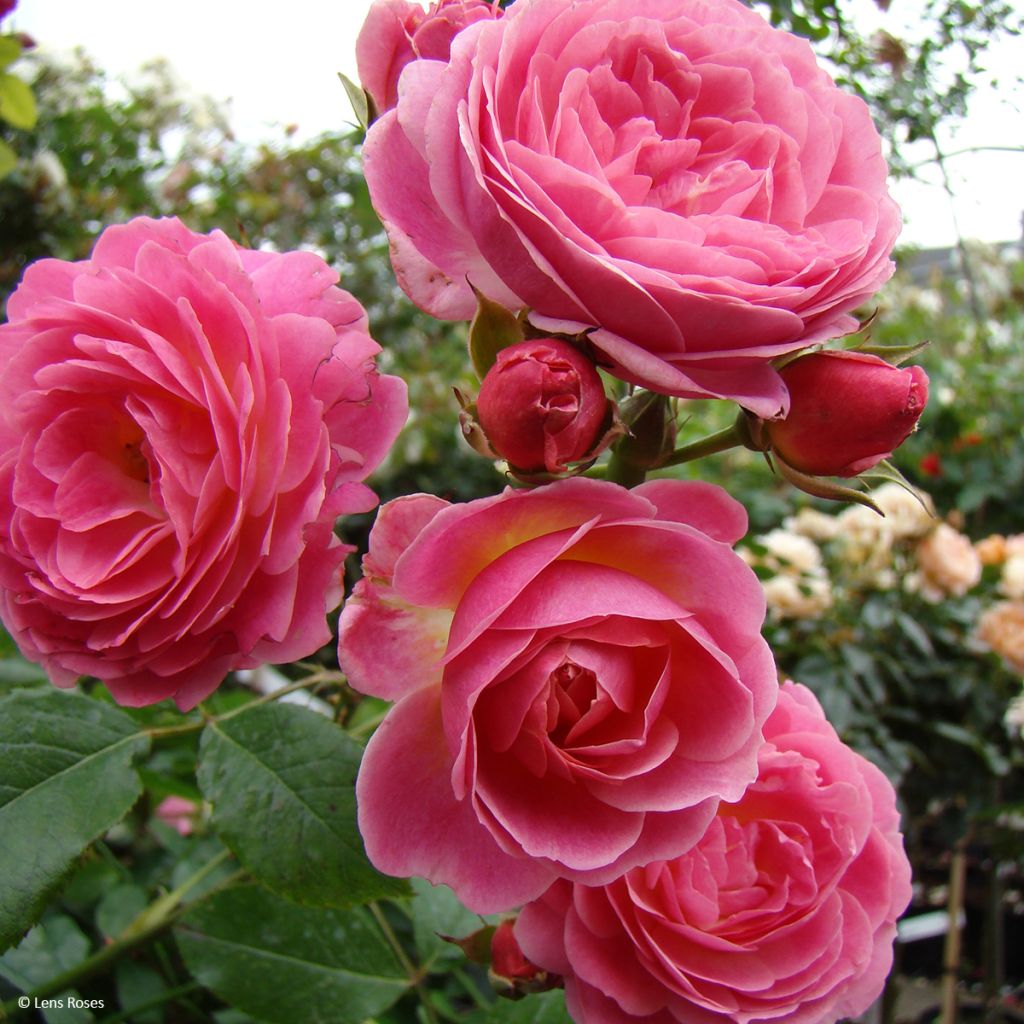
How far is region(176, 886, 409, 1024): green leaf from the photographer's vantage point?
60cm

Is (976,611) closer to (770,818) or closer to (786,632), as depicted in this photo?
(786,632)

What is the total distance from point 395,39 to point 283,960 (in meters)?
0.60

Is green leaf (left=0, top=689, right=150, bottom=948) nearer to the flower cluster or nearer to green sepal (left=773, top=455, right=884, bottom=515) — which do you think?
the flower cluster

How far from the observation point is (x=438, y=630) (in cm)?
43

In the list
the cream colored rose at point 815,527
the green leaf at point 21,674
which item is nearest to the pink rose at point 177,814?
the green leaf at point 21,674

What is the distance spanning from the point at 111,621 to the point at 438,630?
0.16 metres

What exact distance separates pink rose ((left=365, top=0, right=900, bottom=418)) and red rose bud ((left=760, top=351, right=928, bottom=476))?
0.9 inches

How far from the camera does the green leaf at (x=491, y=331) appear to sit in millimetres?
430

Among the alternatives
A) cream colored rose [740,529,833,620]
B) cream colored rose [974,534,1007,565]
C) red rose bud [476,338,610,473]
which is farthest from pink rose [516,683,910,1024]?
cream colored rose [974,534,1007,565]

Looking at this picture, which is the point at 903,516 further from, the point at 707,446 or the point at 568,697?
the point at 568,697

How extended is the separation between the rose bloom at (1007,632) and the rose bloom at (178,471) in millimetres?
1519

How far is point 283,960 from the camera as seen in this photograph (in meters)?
0.62

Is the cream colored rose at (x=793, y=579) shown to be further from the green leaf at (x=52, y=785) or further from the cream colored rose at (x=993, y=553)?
the green leaf at (x=52, y=785)

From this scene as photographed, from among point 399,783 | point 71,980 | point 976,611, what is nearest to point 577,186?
point 399,783
